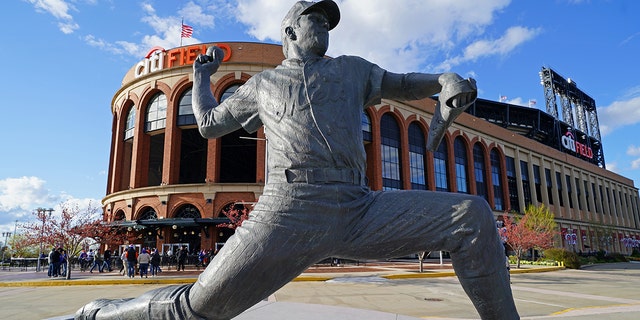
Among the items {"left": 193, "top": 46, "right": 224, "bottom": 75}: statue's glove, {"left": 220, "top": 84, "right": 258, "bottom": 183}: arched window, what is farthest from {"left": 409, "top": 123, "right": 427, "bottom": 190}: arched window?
{"left": 193, "top": 46, "right": 224, "bottom": 75}: statue's glove

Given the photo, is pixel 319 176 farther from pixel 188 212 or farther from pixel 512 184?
pixel 512 184

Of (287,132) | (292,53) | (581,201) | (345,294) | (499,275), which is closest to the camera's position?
(499,275)

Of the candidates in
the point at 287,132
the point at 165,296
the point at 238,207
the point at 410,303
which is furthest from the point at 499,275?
the point at 238,207

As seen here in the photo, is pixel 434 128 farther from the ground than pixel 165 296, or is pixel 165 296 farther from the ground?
pixel 434 128

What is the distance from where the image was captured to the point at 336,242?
177 cm

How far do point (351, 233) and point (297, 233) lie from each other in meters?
0.24

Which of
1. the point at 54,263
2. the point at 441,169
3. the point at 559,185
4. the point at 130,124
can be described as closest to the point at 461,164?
the point at 441,169

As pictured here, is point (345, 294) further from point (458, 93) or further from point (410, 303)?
point (458, 93)

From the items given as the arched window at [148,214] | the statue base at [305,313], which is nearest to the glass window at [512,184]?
the arched window at [148,214]

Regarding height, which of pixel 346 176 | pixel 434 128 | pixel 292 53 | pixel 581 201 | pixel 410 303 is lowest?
pixel 410 303

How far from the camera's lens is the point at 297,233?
1721 millimetres

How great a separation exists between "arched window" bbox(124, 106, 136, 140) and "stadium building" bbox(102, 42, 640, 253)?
0.11 metres

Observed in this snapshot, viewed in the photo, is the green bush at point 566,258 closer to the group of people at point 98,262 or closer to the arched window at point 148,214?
the arched window at point 148,214

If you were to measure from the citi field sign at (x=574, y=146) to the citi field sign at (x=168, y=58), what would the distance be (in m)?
46.1
